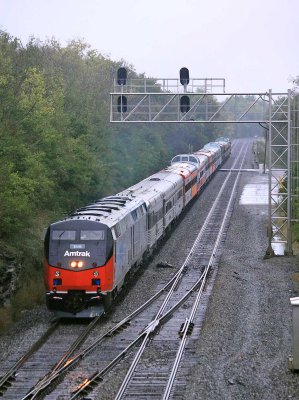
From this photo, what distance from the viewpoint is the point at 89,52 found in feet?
268

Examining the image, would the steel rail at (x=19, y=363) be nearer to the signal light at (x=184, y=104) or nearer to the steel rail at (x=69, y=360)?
the steel rail at (x=69, y=360)

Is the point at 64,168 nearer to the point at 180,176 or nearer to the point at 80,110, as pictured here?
the point at 180,176

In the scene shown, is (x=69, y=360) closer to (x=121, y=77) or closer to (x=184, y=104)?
(x=184, y=104)

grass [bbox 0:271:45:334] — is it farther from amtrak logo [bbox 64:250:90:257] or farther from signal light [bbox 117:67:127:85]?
signal light [bbox 117:67:127:85]

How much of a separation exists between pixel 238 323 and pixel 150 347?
3.31 metres

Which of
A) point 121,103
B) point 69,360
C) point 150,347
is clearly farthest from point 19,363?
point 121,103

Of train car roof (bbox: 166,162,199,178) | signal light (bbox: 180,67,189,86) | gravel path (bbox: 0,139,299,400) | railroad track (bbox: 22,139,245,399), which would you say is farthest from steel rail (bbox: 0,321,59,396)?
train car roof (bbox: 166,162,199,178)

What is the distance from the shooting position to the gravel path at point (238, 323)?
14.7m

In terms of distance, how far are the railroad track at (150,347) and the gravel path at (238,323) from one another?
0.38 m

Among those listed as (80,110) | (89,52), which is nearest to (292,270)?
(80,110)

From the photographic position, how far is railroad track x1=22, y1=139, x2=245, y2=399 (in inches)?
568

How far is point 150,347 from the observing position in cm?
1753

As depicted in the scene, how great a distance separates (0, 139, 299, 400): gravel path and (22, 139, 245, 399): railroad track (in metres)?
0.38

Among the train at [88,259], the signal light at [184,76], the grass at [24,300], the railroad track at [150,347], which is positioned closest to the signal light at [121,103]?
the signal light at [184,76]
